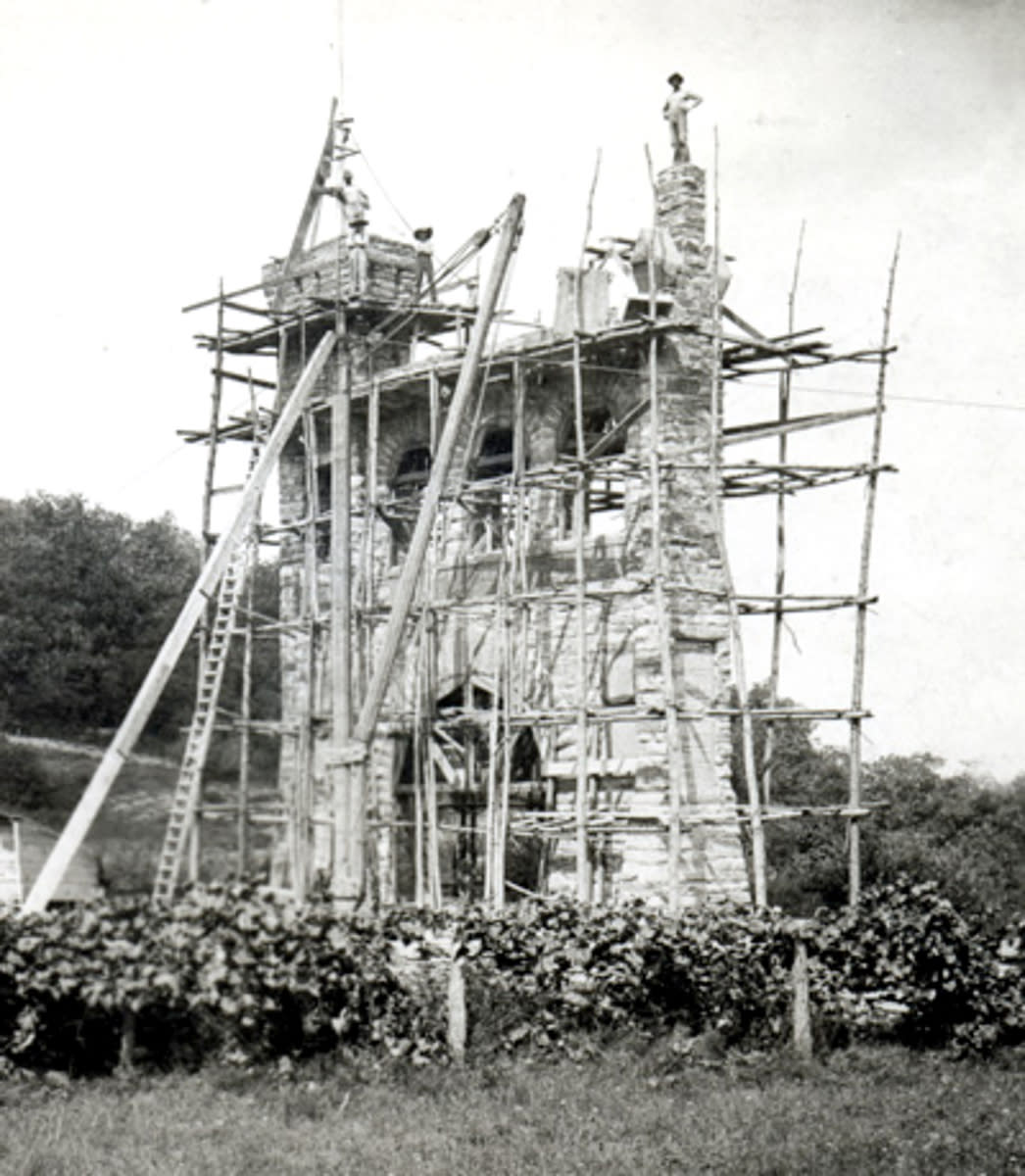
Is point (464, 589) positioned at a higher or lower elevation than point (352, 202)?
lower

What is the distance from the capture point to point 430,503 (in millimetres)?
14227

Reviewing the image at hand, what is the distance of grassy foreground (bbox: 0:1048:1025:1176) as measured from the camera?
7621 mm

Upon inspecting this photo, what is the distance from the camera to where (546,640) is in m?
16.7

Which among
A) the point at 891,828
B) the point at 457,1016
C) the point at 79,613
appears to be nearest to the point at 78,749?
the point at 79,613

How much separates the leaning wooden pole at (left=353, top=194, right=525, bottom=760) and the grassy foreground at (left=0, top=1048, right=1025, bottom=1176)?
4518 millimetres

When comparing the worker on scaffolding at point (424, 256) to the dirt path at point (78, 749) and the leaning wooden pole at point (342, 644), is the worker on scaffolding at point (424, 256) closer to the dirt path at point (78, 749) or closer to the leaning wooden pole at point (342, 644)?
the leaning wooden pole at point (342, 644)

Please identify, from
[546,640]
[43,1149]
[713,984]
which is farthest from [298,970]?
[546,640]

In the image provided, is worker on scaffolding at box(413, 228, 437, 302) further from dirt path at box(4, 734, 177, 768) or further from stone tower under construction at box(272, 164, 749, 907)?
dirt path at box(4, 734, 177, 768)

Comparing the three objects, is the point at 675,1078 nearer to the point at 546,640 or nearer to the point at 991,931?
the point at 991,931

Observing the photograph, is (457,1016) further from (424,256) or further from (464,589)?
(424,256)

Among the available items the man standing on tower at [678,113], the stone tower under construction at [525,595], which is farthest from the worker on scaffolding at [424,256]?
the man standing on tower at [678,113]

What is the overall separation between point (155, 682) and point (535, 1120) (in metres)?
4.76

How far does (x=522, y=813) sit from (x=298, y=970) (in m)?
6.29

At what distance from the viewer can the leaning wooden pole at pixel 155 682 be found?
379 inches
